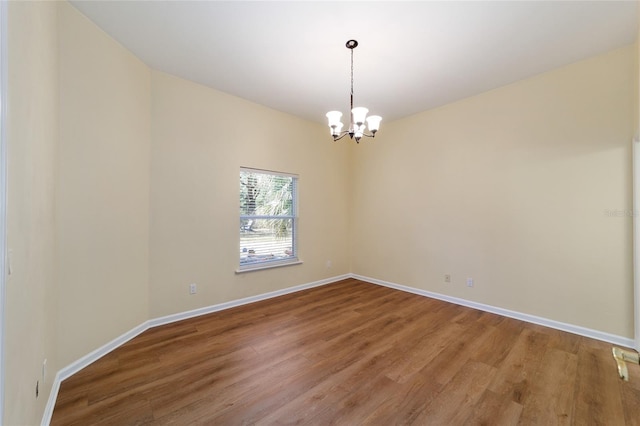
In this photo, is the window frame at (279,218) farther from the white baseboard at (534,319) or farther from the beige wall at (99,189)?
the white baseboard at (534,319)

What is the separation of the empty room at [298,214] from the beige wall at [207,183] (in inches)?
1.0

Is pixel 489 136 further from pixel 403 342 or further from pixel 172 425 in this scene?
pixel 172 425

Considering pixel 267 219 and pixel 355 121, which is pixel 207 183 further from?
pixel 355 121

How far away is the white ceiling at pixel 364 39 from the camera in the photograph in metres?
2.08

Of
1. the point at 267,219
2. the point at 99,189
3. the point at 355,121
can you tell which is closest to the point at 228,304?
the point at 267,219

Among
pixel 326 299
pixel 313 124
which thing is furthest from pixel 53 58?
pixel 326 299

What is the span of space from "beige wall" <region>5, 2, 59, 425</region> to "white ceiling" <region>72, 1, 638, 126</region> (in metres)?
0.87

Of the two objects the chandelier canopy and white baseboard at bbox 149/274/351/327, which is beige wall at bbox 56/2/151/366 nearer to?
white baseboard at bbox 149/274/351/327

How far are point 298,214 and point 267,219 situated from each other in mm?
573

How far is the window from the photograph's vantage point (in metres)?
3.79

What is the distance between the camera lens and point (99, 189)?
2.34m

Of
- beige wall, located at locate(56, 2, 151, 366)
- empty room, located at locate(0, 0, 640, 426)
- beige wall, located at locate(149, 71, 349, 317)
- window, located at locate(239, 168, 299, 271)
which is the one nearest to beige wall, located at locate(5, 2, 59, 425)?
empty room, located at locate(0, 0, 640, 426)

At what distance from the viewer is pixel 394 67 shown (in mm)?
2879

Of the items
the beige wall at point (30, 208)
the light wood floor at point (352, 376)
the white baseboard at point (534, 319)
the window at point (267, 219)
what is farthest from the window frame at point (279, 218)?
the beige wall at point (30, 208)
